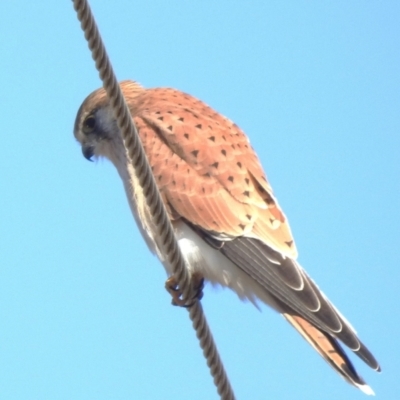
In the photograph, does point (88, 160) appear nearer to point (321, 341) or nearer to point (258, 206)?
point (258, 206)

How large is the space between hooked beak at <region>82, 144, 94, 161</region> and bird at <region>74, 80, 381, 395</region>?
0.81 ft

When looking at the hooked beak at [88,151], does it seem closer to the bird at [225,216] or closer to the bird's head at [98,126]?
the bird's head at [98,126]

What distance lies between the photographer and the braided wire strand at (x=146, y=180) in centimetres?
275

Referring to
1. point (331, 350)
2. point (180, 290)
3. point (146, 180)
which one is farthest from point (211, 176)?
point (146, 180)

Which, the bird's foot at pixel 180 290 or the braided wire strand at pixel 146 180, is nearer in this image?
the braided wire strand at pixel 146 180

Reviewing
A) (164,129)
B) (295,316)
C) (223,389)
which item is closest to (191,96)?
(164,129)

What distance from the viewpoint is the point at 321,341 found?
13.5 ft

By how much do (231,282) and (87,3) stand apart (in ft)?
6.70

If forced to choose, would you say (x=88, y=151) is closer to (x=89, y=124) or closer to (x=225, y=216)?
(x=89, y=124)

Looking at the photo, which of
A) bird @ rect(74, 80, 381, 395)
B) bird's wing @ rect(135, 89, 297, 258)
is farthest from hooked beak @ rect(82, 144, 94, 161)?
bird's wing @ rect(135, 89, 297, 258)

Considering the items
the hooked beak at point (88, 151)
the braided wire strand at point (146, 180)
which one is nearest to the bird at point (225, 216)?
the hooked beak at point (88, 151)

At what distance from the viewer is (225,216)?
447cm

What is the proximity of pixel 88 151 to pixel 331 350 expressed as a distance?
2.23 m

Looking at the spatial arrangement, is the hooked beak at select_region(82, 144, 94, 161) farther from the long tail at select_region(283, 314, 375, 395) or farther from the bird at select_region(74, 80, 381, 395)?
the long tail at select_region(283, 314, 375, 395)
